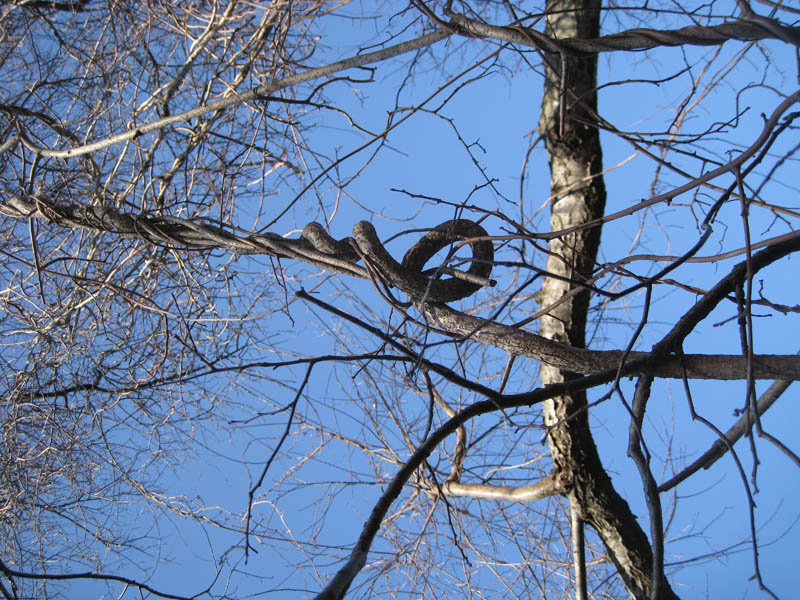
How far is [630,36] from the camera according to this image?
921 millimetres

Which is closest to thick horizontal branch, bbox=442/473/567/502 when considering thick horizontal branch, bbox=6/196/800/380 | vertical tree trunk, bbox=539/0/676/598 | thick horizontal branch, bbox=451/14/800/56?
vertical tree trunk, bbox=539/0/676/598

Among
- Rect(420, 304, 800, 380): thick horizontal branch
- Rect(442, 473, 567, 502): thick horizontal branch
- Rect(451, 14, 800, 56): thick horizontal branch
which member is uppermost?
Rect(451, 14, 800, 56): thick horizontal branch

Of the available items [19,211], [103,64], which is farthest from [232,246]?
[103,64]

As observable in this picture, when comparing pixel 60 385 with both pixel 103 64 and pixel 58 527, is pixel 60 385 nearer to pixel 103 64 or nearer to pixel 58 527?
pixel 58 527

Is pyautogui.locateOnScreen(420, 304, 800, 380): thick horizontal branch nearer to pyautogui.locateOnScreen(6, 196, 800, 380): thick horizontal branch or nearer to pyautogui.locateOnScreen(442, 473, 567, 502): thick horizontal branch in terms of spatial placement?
pyautogui.locateOnScreen(6, 196, 800, 380): thick horizontal branch

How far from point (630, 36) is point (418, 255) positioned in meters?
0.45

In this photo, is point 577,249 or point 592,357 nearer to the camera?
point 592,357

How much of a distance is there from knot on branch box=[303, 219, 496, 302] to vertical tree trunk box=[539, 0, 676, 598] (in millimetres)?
673

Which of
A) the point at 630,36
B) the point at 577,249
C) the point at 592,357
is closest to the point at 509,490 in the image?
the point at 577,249

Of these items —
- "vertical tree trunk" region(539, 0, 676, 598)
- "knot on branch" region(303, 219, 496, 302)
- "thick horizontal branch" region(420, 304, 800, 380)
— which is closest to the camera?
"thick horizontal branch" region(420, 304, 800, 380)

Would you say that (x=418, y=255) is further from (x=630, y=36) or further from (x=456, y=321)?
(x=630, y=36)

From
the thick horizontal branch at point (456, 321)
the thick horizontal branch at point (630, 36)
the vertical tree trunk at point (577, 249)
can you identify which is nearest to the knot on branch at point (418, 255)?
the thick horizontal branch at point (456, 321)

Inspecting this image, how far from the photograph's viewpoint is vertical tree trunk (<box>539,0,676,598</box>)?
1.56 m

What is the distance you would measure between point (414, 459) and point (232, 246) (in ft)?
1.62
